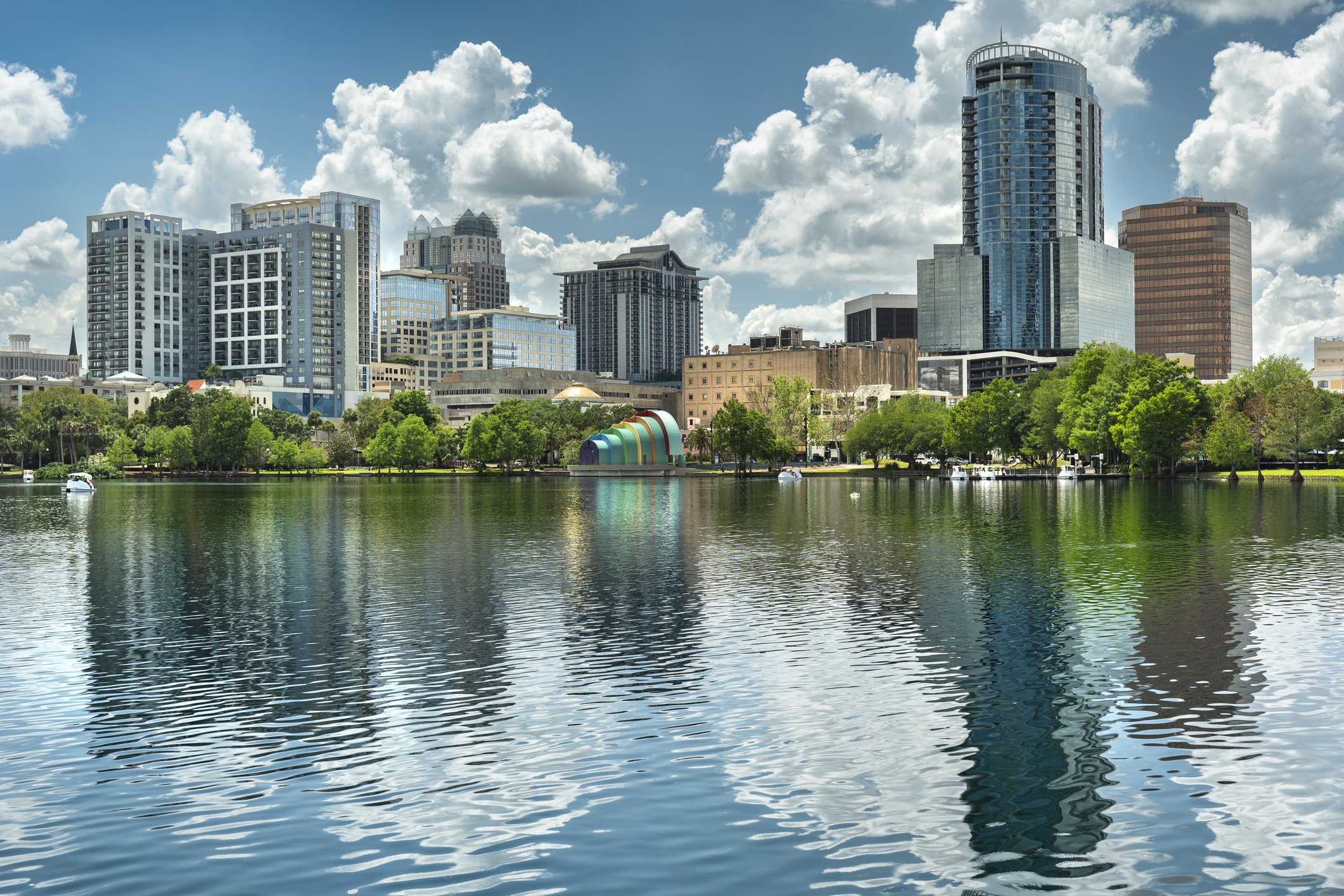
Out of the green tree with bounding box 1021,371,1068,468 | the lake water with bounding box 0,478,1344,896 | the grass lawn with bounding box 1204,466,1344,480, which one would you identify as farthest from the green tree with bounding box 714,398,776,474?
the lake water with bounding box 0,478,1344,896

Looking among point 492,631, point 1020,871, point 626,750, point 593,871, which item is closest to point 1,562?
point 492,631

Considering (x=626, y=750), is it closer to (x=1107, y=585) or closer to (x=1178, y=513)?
(x=1107, y=585)

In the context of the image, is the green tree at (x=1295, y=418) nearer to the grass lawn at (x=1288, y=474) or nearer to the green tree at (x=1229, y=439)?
the green tree at (x=1229, y=439)

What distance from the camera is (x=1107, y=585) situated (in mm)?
39125

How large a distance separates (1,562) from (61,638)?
25118 mm

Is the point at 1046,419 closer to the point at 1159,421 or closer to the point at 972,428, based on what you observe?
the point at 972,428

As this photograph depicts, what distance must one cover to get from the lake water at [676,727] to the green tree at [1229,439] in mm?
96124

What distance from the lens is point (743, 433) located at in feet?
604

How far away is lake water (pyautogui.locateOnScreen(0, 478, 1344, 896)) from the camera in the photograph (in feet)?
45.4

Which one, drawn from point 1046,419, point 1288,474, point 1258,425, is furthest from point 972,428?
point 1288,474

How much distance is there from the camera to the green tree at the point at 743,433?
18375 cm

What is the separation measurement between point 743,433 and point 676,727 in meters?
165

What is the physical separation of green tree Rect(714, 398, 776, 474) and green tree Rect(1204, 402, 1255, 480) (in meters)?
71.5

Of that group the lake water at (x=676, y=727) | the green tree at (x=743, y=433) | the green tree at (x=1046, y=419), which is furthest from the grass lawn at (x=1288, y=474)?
the lake water at (x=676, y=727)
